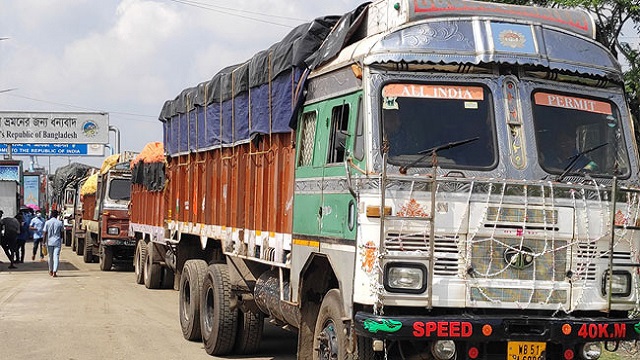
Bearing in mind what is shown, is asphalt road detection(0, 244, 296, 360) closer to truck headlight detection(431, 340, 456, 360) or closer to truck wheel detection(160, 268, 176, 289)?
truck wheel detection(160, 268, 176, 289)

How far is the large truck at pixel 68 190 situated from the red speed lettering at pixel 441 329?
3158 centimetres

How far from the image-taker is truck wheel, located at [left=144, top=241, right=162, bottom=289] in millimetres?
19281

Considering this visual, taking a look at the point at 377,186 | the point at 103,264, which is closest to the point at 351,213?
the point at 377,186

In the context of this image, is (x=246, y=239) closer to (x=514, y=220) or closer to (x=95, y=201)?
(x=514, y=220)

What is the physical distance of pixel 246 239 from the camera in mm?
10289

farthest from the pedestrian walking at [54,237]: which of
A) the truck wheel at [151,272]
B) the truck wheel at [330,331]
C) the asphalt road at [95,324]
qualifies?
the truck wheel at [330,331]

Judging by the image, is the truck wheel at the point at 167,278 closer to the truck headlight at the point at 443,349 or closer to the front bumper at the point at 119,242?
the front bumper at the point at 119,242

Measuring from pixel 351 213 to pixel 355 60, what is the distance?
1216mm

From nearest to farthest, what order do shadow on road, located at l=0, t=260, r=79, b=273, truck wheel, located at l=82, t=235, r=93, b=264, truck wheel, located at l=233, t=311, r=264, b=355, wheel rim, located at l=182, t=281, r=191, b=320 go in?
truck wheel, located at l=233, t=311, r=264, b=355 → wheel rim, located at l=182, t=281, r=191, b=320 → shadow on road, located at l=0, t=260, r=79, b=273 → truck wheel, located at l=82, t=235, r=93, b=264

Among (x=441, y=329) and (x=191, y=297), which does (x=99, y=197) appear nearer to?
(x=191, y=297)

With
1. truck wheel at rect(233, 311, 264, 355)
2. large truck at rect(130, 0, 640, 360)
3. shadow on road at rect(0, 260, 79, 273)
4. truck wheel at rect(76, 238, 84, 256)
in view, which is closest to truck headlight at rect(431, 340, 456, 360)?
large truck at rect(130, 0, 640, 360)

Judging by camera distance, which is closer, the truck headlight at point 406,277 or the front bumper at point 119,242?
the truck headlight at point 406,277

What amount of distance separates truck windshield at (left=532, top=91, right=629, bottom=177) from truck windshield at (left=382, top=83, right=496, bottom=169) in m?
0.46

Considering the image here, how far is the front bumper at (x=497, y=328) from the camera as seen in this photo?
625 cm
